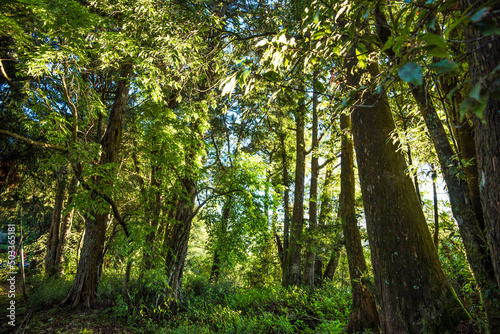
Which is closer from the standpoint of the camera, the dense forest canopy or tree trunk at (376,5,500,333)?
the dense forest canopy

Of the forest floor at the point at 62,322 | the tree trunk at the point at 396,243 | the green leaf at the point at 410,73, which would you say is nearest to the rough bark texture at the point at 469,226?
the tree trunk at the point at 396,243

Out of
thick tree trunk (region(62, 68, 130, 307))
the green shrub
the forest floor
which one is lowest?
the forest floor

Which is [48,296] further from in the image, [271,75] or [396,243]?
[271,75]

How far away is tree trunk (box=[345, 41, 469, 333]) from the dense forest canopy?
1 centimetres

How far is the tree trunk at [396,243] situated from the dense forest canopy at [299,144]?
0.01m

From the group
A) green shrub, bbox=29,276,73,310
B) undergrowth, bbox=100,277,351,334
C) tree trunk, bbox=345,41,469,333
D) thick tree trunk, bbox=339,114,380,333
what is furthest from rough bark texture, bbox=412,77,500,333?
green shrub, bbox=29,276,73,310

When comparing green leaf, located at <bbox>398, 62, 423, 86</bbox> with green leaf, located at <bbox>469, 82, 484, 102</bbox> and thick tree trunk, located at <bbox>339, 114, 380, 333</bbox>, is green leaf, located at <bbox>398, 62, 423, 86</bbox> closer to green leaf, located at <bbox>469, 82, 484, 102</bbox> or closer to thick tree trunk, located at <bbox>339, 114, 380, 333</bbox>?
green leaf, located at <bbox>469, 82, 484, 102</bbox>

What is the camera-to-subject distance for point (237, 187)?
6.25 metres

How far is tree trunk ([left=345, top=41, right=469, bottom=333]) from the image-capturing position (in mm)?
2090

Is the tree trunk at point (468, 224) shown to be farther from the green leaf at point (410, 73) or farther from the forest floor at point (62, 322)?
the forest floor at point (62, 322)

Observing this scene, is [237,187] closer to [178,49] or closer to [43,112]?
[178,49]

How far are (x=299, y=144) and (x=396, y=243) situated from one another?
831cm

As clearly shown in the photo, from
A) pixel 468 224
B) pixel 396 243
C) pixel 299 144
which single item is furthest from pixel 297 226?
pixel 468 224

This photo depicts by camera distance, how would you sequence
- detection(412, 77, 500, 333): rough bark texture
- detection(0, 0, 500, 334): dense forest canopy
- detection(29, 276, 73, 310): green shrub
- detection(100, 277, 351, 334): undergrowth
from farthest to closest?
1. detection(29, 276, 73, 310): green shrub
2. detection(100, 277, 351, 334): undergrowth
3. detection(412, 77, 500, 333): rough bark texture
4. detection(0, 0, 500, 334): dense forest canopy
